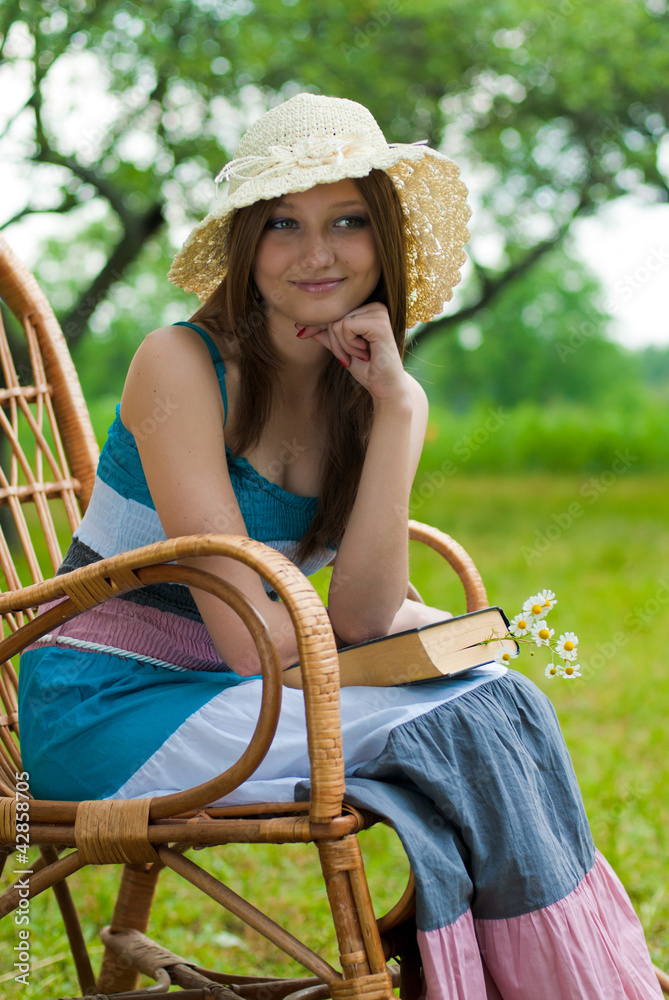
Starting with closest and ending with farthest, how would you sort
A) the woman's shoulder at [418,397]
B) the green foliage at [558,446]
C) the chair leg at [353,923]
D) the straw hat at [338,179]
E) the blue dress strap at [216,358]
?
the chair leg at [353,923], the straw hat at [338,179], the blue dress strap at [216,358], the woman's shoulder at [418,397], the green foliage at [558,446]

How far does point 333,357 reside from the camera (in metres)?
1.69

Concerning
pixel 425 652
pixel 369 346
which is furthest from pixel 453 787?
pixel 369 346

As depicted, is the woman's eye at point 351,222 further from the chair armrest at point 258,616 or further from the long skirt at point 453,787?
the long skirt at point 453,787

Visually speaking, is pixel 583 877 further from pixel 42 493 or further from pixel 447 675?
pixel 42 493

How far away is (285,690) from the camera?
1302 millimetres

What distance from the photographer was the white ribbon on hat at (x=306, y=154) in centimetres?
136

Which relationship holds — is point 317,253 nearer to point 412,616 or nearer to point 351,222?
point 351,222

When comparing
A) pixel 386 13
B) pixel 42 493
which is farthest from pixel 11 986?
pixel 386 13

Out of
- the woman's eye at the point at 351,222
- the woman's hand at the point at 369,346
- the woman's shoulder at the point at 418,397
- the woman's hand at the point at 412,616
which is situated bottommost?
the woman's hand at the point at 412,616

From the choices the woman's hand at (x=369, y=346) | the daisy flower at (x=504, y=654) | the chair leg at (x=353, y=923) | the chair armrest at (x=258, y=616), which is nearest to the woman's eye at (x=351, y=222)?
the woman's hand at (x=369, y=346)

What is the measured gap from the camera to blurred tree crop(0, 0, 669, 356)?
5.84 metres

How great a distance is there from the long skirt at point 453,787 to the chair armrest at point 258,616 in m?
0.07

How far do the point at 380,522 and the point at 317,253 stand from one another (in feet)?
1.38

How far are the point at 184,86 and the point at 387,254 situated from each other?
526cm
